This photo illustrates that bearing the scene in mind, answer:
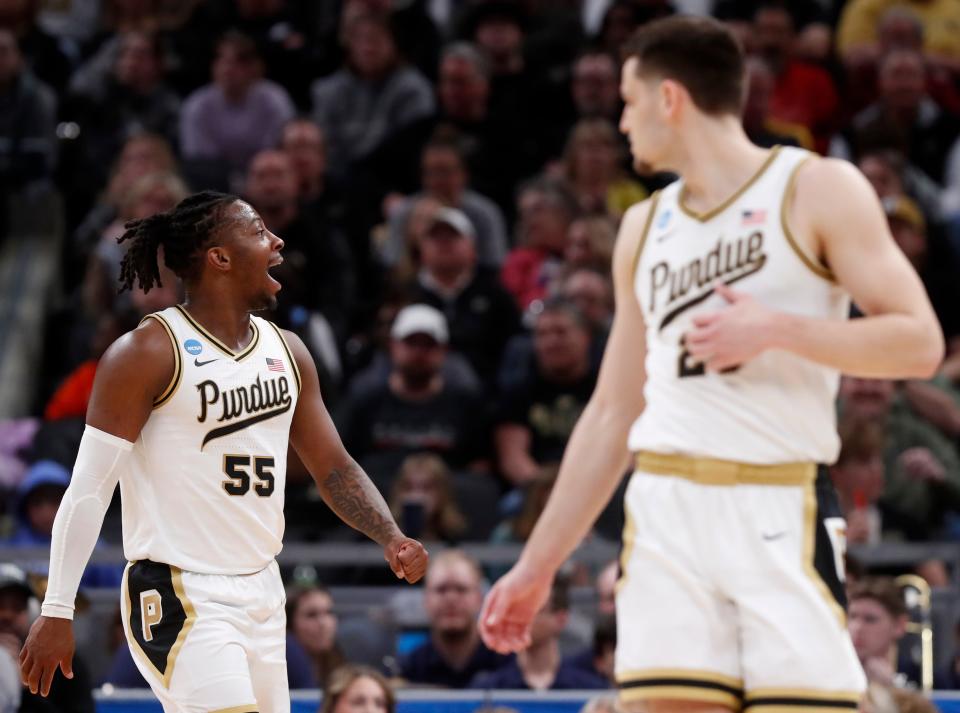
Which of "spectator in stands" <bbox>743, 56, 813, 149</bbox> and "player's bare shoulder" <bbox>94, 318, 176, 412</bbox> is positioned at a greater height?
"spectator in stands" <bbox>743, 56, 813, 149</bbox>

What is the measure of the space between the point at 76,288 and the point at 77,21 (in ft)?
12.9

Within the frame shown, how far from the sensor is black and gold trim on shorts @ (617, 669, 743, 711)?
139 inches

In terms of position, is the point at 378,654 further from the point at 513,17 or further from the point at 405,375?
the point at 513,17

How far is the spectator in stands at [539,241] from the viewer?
435 inches

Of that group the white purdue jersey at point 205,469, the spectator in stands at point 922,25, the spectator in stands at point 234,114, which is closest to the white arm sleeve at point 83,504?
the white purdue jersey at point 205,469

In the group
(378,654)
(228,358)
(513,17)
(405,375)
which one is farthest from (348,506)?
(513,17)

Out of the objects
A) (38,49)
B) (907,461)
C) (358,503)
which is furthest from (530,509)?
(38,49)

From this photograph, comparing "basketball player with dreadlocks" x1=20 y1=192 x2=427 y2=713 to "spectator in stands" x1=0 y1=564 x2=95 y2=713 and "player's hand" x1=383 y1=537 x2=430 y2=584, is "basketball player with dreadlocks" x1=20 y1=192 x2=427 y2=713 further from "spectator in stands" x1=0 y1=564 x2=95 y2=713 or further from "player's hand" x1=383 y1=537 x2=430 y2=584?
"spectator in stands" x1=0 y1=564 x2=95 y2=713

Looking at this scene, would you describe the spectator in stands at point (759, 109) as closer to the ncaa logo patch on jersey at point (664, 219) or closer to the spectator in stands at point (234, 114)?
the spectator in stands at point (234, 114)

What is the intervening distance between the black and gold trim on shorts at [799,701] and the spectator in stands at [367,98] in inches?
372

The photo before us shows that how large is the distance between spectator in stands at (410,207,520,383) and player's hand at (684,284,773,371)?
6890mm

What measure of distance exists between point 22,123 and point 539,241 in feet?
13.3

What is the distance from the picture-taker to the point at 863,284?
11.6 ft

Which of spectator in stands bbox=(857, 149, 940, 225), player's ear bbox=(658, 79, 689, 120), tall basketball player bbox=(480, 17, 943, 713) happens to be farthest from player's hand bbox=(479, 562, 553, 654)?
spectator in stands bbox=(857, 149, 940, 225)
